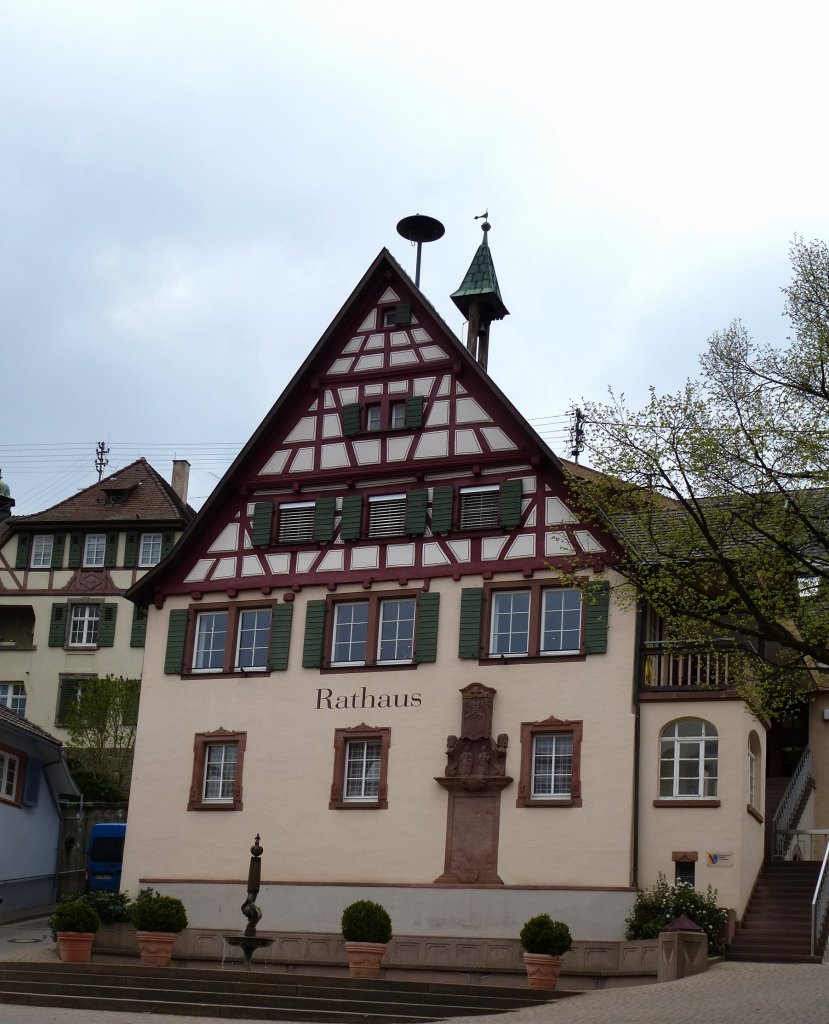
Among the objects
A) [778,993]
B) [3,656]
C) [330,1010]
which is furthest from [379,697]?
[3,656]

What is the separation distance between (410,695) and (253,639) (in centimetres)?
421

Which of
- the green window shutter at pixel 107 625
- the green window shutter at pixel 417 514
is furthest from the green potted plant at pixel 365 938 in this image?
the green window shutter at pixel 107 625

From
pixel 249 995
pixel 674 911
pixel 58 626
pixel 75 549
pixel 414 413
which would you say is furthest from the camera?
pixel 75 549

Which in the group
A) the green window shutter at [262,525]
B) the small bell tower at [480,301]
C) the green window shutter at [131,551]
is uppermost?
the small bell tower at [480,301]

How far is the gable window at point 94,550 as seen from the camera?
5553 cm

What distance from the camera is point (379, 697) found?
32281 millimetres

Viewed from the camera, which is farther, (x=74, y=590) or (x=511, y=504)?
(x=74, y=590)

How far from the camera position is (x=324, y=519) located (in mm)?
33938

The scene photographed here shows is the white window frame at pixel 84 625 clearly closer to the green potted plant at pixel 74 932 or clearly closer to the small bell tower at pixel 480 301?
the small bell tower at pixel 480 301

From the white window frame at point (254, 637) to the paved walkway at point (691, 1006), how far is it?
11.4 meters

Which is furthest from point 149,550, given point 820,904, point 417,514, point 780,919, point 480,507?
point 820,904

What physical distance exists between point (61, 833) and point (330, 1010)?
1952cm

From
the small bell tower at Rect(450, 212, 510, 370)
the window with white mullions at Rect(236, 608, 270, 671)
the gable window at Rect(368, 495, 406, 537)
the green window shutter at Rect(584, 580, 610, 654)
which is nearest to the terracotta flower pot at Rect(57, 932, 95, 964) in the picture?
the window with white mullions at Rect(236, 608, 270, 671)

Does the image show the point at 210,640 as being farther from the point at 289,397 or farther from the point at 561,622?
the point at 561,622
